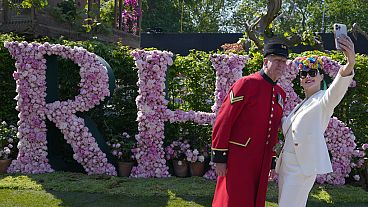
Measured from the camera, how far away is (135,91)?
25.6ft

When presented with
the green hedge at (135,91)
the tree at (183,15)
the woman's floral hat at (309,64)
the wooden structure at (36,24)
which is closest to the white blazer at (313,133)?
the woman's floral hat at (309,64)

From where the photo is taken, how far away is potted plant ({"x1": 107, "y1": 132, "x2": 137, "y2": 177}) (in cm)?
707

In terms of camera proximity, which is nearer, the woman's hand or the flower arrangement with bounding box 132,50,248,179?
the woman's hand

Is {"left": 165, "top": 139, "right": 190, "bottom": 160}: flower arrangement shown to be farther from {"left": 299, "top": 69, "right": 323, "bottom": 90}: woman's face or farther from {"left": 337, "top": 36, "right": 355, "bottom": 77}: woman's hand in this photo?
{"left": 337, "top": 36, "right": 355, "bottom": 77}: woman's hand

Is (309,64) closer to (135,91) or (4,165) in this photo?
(135,91)

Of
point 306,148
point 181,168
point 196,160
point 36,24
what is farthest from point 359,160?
point 36,24

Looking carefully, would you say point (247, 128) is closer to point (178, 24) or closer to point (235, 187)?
point (235, 187)

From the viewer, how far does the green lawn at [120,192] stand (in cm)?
557

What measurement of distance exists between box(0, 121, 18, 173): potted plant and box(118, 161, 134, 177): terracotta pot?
1.68 meters

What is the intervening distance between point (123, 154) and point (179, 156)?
864 millimetres

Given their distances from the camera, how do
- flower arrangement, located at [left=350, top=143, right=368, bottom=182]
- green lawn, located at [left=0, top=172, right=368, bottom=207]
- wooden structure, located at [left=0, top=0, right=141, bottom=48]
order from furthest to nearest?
wooden structure, located at [left=0, top=0, right=141, bottom=48] → flower arrangement, located at [left=350, top=143, right=368, bottom=182] → green lawn, located at [left=0, top=172, right=368, bottom=207]

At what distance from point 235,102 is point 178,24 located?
34356 mm

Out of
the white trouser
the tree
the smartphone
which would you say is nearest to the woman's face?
the smartphone

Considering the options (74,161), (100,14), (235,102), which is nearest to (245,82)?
(235,102)
